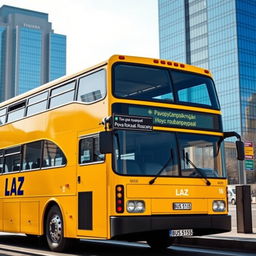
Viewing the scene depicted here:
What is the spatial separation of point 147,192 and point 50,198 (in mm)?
3000

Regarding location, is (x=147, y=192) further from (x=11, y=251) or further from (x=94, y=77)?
(x=11, y=251)

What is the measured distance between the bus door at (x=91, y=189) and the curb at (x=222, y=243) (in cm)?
374

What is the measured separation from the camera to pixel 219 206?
11.2 metres

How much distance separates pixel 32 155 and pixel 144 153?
412 cm

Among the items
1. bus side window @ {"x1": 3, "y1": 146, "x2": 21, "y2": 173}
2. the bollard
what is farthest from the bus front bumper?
bus side window @ {"x1": 3, "y1": 146, "x2": 21, "y2": 173}

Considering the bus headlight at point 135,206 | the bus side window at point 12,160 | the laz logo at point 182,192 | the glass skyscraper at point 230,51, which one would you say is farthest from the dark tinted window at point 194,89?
the glass skyscraper at point 230,51

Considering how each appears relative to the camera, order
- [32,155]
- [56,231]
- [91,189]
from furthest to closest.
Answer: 1. [32,155]
2. [56,231]
3. [91,189]

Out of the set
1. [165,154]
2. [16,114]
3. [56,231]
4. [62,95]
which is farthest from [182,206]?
[16,114]

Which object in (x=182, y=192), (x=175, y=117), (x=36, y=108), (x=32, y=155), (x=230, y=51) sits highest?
(x=230, y=51)

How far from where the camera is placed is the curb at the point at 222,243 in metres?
12.0

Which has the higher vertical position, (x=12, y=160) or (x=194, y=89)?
(x=194, y=89)

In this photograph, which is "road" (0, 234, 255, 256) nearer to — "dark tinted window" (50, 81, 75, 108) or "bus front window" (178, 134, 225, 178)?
"bus front window" (178, 134, 225, 178)

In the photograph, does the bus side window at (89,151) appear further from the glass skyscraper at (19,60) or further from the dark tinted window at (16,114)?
the glass skyscraper at (19,60)

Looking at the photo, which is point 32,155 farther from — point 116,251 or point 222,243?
point 222,243
